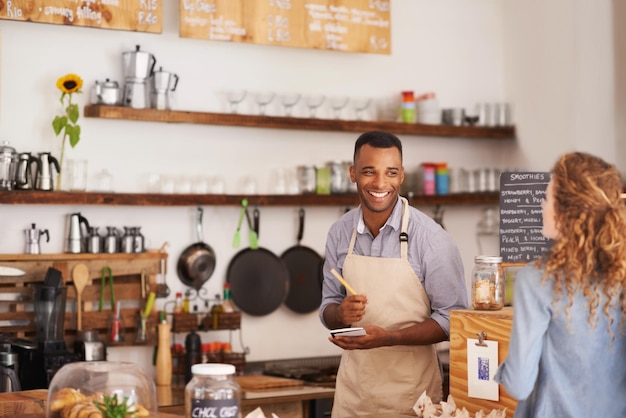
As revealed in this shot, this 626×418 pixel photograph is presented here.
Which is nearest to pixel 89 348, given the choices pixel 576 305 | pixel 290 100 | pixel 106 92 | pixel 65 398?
pixel 106 92

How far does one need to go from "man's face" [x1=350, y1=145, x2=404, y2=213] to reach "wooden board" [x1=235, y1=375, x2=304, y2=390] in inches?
67.3

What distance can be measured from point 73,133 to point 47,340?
3.31 ft

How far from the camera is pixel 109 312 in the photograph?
203 inches

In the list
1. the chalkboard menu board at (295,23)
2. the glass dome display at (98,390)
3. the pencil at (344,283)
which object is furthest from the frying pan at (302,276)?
the glass dome display at (98,390)

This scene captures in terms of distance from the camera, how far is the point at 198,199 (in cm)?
528

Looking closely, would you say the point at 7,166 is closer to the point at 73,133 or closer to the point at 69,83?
the point at 73,133

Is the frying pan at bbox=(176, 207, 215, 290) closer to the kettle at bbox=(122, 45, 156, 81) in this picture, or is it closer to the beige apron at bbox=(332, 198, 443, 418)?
the kettle at bbox=(122, 45, 156, 81)

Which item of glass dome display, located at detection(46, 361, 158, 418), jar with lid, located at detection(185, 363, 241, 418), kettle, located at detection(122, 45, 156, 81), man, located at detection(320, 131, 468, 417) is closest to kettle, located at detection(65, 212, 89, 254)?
kettle, located at detection(122, 45, 156, 81)

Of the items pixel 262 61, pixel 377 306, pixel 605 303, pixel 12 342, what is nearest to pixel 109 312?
pixel 12 342

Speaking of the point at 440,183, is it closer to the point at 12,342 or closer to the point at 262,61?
the point at 262,61

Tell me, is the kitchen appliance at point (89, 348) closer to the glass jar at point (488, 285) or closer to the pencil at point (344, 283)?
the pencil at point (344, 283)

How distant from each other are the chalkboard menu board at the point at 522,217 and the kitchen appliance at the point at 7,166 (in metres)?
2.51

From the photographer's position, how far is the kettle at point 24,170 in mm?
4863

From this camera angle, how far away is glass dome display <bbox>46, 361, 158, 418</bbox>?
2.51 meters
